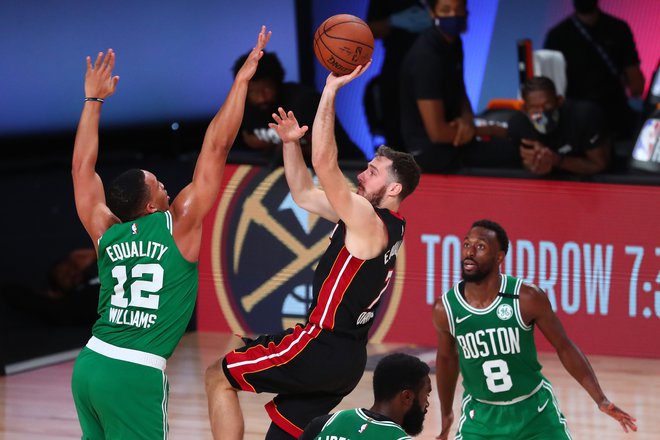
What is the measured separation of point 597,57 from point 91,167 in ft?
18.8

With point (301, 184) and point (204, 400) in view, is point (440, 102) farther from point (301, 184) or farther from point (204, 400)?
point (301, 184)

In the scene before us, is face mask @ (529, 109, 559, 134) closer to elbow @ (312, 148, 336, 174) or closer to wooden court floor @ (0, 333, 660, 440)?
wooden court floor @ (0, 333, 660, 440)

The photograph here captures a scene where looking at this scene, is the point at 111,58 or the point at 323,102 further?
the point at 111,58

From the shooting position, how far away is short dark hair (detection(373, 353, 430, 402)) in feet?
16.2

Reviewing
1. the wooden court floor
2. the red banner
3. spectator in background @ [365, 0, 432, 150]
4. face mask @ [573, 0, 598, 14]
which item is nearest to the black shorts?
the wooden court floor

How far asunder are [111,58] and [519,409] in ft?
8.58

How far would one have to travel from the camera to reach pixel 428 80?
31.2ft

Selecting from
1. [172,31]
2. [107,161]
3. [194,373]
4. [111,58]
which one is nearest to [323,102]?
[111,58]

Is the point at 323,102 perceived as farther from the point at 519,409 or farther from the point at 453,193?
the point at 453,193

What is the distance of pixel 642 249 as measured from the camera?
374 inches

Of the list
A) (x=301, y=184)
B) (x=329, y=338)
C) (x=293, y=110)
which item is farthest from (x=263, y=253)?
(x=329, y=338)

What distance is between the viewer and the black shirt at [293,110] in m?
9.92

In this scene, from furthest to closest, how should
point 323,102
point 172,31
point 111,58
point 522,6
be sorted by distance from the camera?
point 522,6 < point 172,31 < point 111,58 < point 323,102

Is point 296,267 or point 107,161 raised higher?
point 107,161
